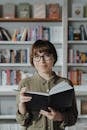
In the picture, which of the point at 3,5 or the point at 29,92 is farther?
the point at 3,5

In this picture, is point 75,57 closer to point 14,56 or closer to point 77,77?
point 77,77

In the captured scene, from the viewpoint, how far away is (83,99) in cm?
415

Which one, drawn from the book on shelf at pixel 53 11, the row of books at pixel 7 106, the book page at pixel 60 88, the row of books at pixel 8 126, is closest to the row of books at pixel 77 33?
the book on shelf at pixel 53 11

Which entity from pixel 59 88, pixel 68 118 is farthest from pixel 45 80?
pixel 68 118

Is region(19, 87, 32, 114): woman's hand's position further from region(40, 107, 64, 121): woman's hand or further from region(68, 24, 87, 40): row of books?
region(68, 24, 87, 40): row of books

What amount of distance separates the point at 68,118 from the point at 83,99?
105 inches

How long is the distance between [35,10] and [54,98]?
2.77 meters

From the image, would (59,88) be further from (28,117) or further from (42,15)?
(42,15)

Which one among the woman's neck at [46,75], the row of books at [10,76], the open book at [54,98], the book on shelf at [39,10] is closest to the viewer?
the open book at [54,98]

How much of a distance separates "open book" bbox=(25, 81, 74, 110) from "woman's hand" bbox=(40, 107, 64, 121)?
0.02m

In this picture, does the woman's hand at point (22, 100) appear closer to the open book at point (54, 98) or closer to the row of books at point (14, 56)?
the open book at point (54, 98)

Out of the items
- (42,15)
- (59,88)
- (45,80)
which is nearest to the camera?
(59,88)

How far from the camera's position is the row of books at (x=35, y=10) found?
4059 millimetres

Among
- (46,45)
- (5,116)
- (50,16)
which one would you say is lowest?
(5,116)
